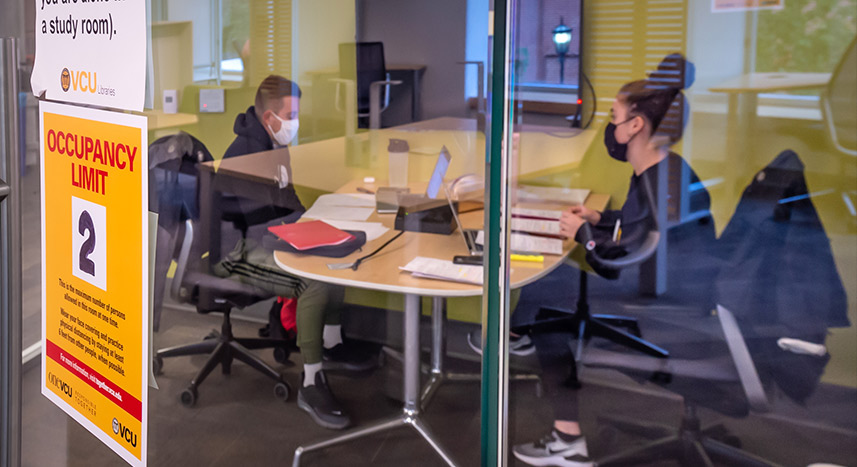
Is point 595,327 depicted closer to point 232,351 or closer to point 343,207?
point 343,207

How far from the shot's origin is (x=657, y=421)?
1.67 metres

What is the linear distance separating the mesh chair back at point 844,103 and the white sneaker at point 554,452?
2.91 ft

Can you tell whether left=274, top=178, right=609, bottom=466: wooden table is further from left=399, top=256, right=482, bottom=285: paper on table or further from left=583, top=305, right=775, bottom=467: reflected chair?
left=583, top=305, right=775, bottom=467: reflected chair

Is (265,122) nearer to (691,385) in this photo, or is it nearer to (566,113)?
(566,113)

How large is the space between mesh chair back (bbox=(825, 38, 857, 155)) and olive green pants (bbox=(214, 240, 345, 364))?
3.42ft

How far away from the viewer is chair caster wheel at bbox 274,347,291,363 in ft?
5.61

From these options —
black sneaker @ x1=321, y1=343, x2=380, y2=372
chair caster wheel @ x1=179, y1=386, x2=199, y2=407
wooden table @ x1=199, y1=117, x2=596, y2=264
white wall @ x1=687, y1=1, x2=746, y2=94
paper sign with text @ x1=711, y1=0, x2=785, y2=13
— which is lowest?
chair caster wheel @ x1=179, y1=386, x2=199, y2=407

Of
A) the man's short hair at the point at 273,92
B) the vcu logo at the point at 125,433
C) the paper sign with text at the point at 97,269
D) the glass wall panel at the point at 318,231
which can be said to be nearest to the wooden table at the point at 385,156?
the glass wall panel at the point at 318,231

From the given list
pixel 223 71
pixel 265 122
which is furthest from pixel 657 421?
pixel 223 71

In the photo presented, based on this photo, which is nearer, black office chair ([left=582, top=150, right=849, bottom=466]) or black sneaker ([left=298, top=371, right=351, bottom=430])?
black office chair ([left=582, top=150, right=849, bottom=466])

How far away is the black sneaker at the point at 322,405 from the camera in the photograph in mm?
1642

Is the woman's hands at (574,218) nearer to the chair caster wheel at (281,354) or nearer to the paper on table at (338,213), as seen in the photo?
the paper on table at (338,213)

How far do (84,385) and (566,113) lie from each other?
1.02 meters

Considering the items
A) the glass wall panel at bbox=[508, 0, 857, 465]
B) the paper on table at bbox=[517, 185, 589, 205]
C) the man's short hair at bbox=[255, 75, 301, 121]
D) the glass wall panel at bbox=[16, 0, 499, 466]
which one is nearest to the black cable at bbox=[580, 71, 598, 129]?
the glass wall panel at bbox=[508, 0, 857, 465]
